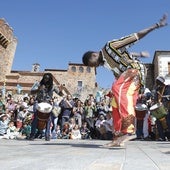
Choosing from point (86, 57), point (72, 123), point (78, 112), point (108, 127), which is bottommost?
point (108, 127)

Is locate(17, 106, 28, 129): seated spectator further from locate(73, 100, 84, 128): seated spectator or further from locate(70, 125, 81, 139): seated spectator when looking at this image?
locate(70, 125, 81, 139): seated spectator

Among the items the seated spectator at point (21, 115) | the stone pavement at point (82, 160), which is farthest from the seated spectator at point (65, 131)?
the stone pavement at point (82, 160)

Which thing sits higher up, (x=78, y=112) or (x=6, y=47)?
(x=6, y=47)

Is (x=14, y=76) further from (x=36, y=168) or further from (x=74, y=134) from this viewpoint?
(x=36, y=168)

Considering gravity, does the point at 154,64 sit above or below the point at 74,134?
above

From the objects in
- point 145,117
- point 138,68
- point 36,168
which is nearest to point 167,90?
point 145,117

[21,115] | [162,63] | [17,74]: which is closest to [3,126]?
[21,115]

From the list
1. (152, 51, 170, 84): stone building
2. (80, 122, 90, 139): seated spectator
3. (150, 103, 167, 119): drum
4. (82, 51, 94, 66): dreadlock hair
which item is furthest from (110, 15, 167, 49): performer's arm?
(152, 51, 170, 84): stone building

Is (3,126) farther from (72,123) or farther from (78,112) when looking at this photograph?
(78,112)

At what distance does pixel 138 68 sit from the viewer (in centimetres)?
534

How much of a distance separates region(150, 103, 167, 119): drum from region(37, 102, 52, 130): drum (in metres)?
2.84

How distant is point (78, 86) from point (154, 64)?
17703 millimetres

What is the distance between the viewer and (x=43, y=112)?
328 inches

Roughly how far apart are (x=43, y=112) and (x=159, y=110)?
124 inches
